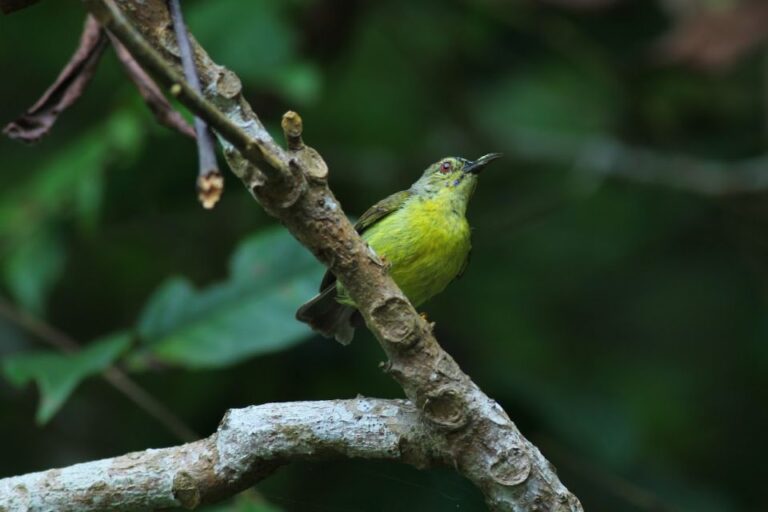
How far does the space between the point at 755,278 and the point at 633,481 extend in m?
1.68

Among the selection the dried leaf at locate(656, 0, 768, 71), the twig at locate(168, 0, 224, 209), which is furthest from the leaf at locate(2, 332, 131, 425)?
the dried leaf at locate(656, 0, 768, 71)

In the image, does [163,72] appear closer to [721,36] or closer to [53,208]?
[53,208]

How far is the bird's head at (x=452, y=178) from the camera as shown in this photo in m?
4.36

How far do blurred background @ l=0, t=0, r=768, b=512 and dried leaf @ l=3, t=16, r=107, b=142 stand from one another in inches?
71.3

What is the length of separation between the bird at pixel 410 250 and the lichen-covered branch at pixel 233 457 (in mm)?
1063

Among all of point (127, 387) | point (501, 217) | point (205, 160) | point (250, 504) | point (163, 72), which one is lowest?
point (250, 504)

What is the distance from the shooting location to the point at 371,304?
2.50 metres

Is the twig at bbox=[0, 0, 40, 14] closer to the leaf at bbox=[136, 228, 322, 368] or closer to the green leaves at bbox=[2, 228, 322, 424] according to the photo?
the green leaves at bbox=[2, 228, 322, 424]

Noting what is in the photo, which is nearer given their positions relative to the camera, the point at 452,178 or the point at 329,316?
the point at 329,316

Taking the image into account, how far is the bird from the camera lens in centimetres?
388

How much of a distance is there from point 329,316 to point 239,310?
0.52m

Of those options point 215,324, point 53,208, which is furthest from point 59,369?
point 53,208

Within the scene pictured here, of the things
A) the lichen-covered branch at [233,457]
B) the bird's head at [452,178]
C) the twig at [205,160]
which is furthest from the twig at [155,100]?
the bird's head at [452,178]

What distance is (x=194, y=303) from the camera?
14.1 ft
